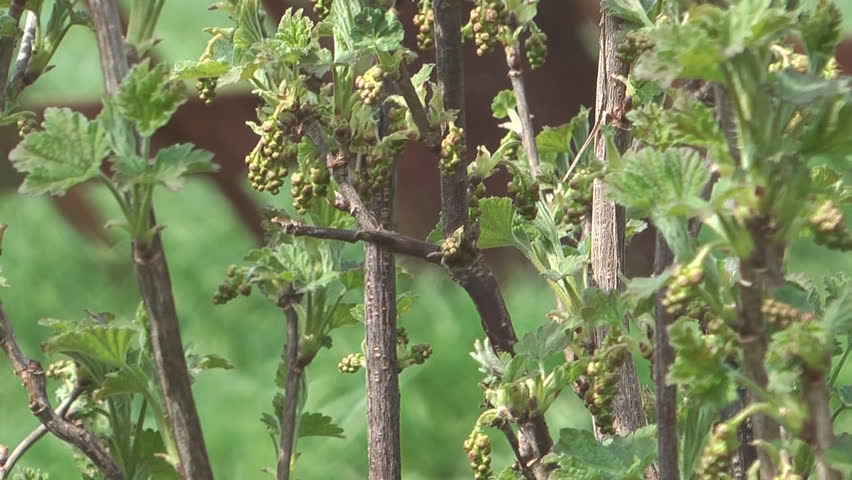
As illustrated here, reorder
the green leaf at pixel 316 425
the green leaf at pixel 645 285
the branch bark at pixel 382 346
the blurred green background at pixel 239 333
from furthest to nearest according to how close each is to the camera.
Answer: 1. the blurred green background at pixel 239 333
2. the green leaf at pixel 316 425
3. the branch bark at pixel 382 346
4. the green leaf at pixel 645 285

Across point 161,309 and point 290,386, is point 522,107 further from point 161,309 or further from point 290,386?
point 161,309

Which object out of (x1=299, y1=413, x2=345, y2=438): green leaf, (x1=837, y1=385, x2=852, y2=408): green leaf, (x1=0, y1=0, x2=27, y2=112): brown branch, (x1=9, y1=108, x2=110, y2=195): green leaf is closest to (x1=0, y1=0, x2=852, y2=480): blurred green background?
(x1=299, y1=413, x2=345, y2=438): green leaf

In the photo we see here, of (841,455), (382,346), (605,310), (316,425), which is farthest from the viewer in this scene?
(316,425)

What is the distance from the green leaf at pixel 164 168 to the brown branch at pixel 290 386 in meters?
0.26

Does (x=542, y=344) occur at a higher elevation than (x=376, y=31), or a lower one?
lower

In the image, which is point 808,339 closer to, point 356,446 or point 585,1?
point 356,446

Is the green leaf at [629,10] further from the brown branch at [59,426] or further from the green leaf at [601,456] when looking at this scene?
the brown branch at [59,426]

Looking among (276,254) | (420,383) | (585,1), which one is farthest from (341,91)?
(585,1)

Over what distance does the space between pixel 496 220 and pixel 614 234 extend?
11 cm

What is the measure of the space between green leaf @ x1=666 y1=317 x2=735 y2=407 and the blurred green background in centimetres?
140

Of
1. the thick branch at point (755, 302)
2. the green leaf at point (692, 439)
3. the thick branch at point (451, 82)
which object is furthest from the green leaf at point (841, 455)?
the thick branch at point (451, 82)

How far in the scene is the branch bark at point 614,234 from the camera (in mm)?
894

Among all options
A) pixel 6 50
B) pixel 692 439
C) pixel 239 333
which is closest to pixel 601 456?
pixel 692 439

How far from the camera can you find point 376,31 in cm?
73
